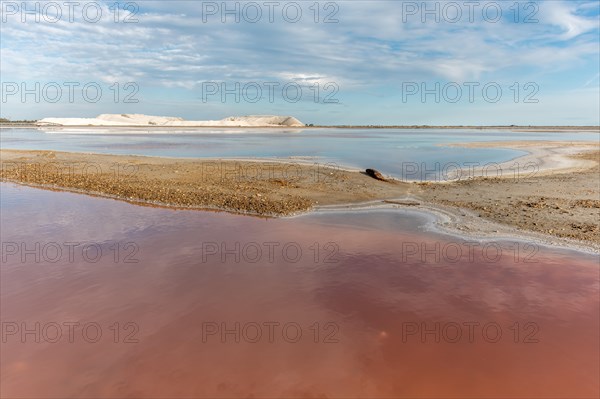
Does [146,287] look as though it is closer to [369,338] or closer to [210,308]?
[210,308]

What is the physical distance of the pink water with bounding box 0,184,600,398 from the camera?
17.7ft

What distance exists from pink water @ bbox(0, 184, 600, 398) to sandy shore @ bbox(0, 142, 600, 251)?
2733 mm

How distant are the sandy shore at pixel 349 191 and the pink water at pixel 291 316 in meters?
2.73

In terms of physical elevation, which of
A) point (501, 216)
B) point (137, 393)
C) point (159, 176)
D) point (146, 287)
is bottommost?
point (137, 393)

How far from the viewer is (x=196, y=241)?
36.4 ft

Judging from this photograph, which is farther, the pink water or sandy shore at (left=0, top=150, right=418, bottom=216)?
sandy shore at (left=0, top=150, right=418, bottom=216)

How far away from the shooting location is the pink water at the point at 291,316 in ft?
17.7

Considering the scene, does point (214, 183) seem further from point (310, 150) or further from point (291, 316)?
point (310, 150)

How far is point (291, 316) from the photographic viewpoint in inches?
279

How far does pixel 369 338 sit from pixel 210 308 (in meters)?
3.13

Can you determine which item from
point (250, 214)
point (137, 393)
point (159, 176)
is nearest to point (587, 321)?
point (137, 393)

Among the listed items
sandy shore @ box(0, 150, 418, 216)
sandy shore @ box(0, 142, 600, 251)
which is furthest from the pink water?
sandy shore @ box(0, 150, 418, 216)

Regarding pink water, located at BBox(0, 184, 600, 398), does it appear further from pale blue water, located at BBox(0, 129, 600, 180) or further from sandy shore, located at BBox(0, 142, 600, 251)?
pale blue water, located at BBox(0, 129, 600, 180)

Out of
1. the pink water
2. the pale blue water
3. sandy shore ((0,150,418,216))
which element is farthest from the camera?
the pale blue water
